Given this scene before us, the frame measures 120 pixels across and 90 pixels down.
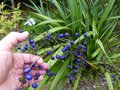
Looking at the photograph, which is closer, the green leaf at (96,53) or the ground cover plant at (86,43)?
the ground cover plant at (86,43)

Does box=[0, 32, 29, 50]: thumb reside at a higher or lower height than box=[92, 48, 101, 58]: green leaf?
higher

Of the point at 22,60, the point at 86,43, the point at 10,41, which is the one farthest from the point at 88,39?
the point at 10,41

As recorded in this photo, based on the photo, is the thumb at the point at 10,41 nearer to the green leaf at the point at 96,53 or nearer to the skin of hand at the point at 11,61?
the skin of hand at the point at 11,61

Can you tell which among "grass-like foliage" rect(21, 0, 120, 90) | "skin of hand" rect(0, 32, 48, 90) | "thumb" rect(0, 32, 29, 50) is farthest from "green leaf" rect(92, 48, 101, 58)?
"thumb" rect(0, 32, 29, 50)

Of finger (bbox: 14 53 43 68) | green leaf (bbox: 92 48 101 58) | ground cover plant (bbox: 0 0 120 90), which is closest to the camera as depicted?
finger (bbox: 14 53 43 68)

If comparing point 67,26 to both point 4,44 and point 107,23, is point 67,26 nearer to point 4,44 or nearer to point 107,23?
point 107,23

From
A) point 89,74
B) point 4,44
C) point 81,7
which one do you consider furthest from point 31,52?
point 81,7

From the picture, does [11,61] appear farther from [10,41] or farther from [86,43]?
[86,43]

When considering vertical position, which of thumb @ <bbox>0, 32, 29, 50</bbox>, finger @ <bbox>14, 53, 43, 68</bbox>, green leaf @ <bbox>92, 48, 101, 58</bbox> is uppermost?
thumb @ <bbox>0, 32, 29, 50</bbox>

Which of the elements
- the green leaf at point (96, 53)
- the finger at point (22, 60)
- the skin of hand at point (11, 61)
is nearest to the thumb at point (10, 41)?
the skin of hand at point (11, 61)

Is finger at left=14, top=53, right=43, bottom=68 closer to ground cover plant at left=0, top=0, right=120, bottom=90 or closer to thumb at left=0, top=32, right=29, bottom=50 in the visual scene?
thumb at left=0, top=32, right=29, bottom=50
